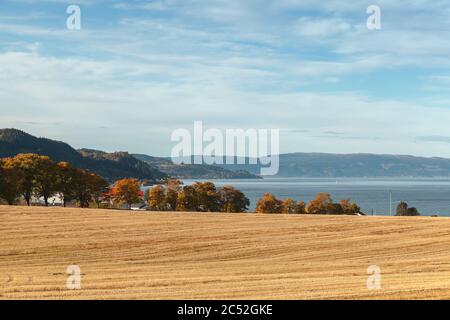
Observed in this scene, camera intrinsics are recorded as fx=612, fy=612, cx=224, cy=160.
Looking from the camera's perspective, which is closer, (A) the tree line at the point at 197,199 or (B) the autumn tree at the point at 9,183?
(B) the autumn tree at the point at 9,183

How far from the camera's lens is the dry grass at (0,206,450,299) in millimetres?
20078

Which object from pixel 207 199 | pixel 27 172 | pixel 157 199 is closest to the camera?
pixel 27 172

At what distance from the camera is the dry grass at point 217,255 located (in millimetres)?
20078

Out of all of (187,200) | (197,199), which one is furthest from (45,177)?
(197,199)

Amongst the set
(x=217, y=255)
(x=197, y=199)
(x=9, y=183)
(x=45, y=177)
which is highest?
(x=45, y=177)

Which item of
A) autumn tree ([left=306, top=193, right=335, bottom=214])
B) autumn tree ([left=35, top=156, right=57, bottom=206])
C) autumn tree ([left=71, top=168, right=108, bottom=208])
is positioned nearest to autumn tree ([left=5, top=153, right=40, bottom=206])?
autumn tree ([left=35, top=156, right=57, bottom=206])

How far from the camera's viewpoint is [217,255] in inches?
1414

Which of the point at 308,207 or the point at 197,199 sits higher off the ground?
the point at 197,199

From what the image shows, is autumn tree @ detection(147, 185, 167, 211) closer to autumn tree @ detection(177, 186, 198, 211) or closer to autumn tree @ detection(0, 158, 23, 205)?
autumn tree @ detection(177, 186, 198, 211)

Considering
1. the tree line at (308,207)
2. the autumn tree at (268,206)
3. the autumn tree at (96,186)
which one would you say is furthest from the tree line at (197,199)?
the tree line at (308,207)

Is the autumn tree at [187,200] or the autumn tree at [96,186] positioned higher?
the autumn tree at [96,186]

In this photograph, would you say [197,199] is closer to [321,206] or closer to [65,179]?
[65,179]

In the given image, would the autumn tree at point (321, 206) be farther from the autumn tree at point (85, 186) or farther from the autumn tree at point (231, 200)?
the autumn tree at point (85, 186)
